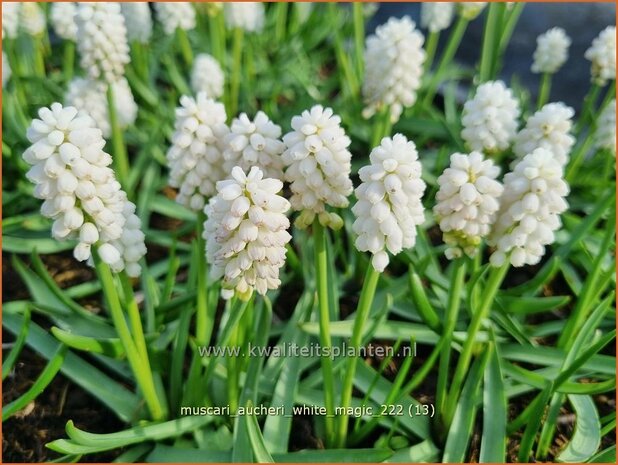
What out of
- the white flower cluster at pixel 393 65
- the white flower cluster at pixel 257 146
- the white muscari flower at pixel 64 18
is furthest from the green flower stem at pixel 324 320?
the white muscari flower at pixel 64 18

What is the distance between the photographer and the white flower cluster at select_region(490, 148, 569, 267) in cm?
223

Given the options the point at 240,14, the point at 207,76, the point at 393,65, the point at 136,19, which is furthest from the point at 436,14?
the point at 136,19

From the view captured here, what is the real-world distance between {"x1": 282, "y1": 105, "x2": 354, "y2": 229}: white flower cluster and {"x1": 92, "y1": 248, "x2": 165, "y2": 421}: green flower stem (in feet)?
2.20

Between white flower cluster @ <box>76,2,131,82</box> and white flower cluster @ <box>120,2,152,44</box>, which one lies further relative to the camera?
white flower cluster @ <box>120,2,152,44</box>

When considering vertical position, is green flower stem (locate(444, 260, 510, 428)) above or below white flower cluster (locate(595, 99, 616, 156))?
below

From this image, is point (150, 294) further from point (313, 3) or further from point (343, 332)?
point (313, 3)

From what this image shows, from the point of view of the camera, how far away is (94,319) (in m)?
3.14

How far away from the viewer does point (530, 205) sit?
222 centimetres

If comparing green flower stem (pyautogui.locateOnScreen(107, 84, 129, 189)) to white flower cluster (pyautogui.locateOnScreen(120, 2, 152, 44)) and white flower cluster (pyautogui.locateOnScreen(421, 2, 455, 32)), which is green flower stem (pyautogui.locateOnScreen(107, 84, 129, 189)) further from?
white flower cluster (pyautogui.locateOnScreen(421, 2, 455, 32))

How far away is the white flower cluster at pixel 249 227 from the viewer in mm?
2010

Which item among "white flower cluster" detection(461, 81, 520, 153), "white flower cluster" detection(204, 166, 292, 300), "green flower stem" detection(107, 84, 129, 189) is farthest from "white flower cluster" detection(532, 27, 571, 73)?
"white flower cluster" detection(204, 166, 292, 300)

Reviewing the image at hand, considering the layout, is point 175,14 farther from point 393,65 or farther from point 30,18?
point 393,65

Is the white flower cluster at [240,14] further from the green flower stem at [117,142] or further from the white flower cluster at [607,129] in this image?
the white flower cluster at [607,129]

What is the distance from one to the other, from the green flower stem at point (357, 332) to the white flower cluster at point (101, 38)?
66.9 inches
